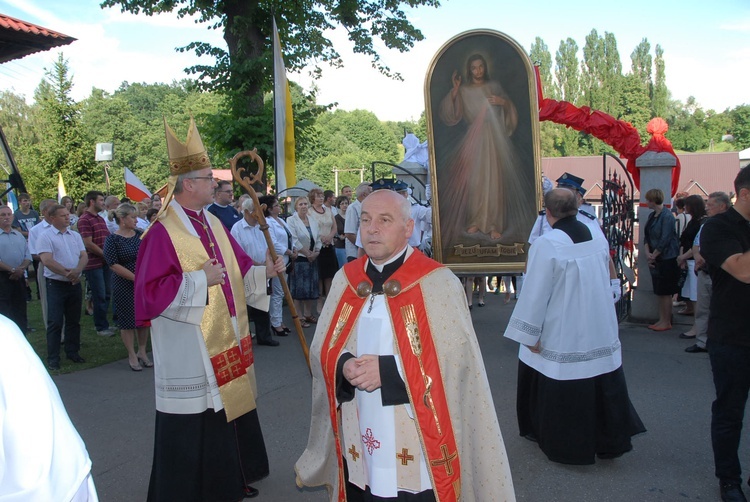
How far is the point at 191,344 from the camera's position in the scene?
368 cm

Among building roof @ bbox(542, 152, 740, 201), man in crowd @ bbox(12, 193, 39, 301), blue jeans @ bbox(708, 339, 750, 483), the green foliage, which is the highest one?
the green foliage

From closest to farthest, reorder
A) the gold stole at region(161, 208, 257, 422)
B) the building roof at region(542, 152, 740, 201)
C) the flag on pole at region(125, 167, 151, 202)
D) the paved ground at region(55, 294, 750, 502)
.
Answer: the gold stole at region(161, 208, 257, 422) < the paved ground at region(55, 294, 750, 502) < the flag on pole at region(125, 167, 151, 202) < the building roof at region(542, 152, 740, 201)

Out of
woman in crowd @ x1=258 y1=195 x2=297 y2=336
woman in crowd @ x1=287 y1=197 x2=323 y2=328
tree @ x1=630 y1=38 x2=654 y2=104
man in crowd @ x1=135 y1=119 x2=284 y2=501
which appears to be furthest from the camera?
tree @ x1=630 y1=38 x2=654 y2=104

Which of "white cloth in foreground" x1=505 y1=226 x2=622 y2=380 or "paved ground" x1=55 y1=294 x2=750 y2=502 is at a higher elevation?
"white cloth in foreground" x1=505 y1=226 x2=622 y2=380

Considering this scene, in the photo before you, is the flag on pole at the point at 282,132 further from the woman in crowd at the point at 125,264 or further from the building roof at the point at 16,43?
the building roof at the point at 16,43

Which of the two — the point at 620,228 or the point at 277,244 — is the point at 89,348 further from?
the point at 620,228

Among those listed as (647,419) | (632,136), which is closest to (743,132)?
(632,136)

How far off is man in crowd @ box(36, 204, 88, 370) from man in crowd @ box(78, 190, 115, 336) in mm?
1312

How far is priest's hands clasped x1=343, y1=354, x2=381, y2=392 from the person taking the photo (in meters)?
2.67

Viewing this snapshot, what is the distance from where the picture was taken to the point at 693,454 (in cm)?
472

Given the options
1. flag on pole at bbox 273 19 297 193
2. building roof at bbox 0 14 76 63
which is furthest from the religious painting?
building roof at bbox 0 14 76 63

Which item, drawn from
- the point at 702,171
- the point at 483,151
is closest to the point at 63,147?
the point at 483,151

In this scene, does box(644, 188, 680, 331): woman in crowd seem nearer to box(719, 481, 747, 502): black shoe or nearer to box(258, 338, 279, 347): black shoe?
box(719, 481, 747, 502): black shoe

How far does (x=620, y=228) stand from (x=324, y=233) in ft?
15.8
